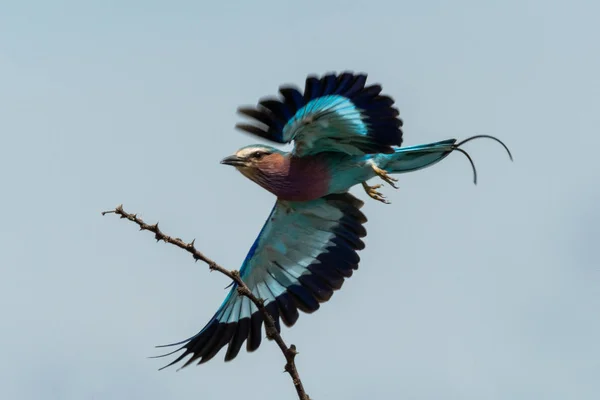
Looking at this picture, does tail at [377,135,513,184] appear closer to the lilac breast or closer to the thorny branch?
the lilac breast

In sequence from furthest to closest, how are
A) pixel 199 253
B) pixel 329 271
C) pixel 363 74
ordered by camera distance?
pixel 329 271 < pixel 363 74 < pixel 199 253

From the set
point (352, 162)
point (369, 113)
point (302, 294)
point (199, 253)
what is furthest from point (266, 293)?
point (199, 253)

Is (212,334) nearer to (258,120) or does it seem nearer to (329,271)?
(329,271)

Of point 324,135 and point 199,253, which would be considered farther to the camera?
point 324,135

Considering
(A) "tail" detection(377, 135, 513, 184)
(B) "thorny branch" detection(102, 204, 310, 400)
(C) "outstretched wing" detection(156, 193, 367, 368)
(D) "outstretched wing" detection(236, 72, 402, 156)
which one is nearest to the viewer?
(B) "thorny branch" detection(102, 204, 310, 400)

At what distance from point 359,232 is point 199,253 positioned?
11.5 feet

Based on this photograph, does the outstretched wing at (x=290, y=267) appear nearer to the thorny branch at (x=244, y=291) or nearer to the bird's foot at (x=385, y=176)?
the bird's foot at (x=385, y=176)

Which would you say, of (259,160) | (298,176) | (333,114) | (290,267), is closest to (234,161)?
(259,160)

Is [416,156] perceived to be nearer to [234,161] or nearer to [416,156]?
[416,156]

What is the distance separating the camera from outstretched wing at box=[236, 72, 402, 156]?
805 centimetres

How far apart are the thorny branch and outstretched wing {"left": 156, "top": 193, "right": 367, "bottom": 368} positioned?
3.20 m

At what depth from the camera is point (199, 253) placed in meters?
6.09

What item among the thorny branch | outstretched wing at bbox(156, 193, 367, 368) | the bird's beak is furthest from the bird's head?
the thorny branch

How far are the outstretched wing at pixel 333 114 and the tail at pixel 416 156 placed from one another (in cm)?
31
